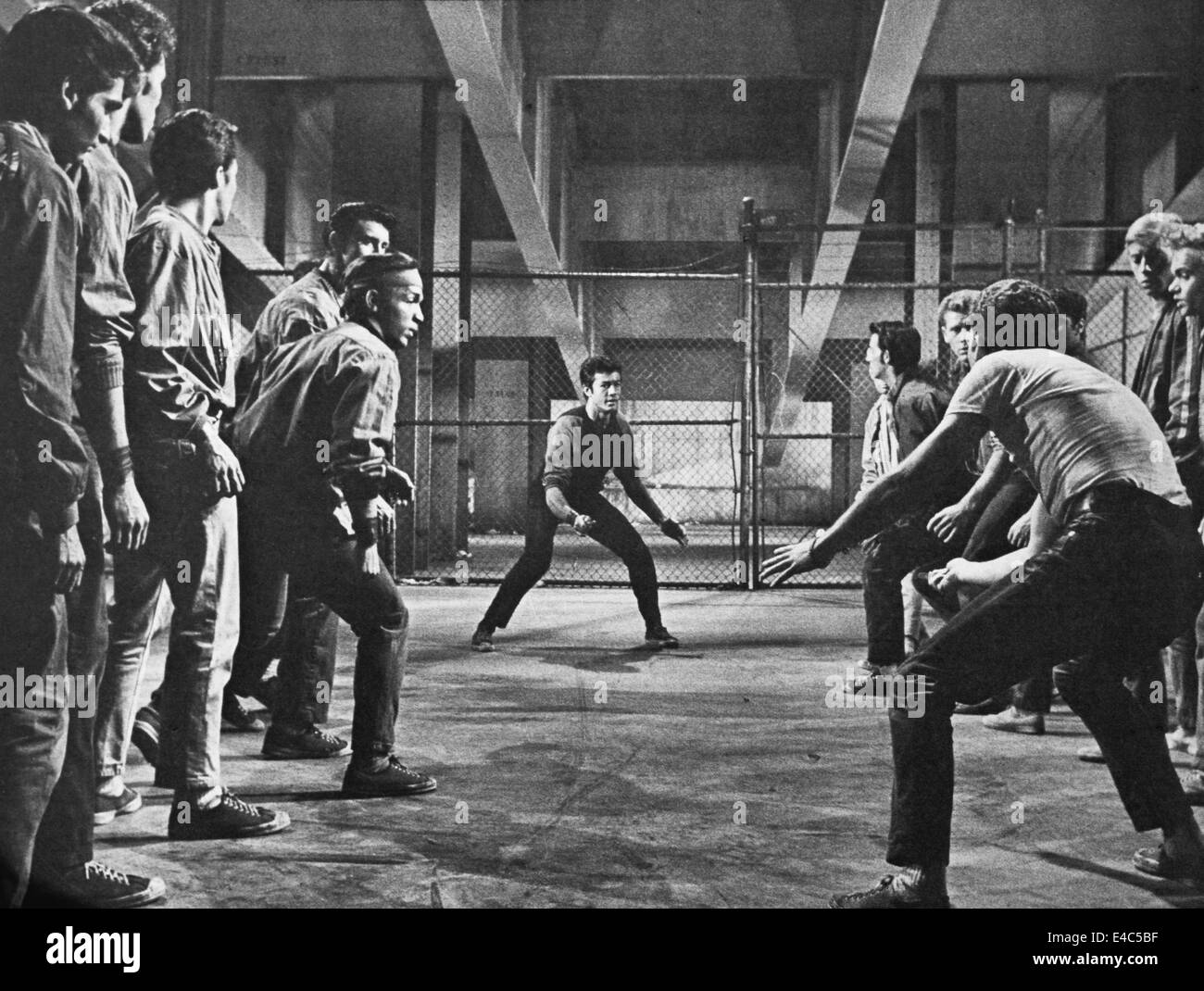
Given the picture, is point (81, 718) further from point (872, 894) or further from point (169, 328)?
point (872, 894)

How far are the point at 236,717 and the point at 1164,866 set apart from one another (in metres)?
2.86

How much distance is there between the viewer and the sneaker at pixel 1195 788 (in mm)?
3021

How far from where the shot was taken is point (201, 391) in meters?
2.62

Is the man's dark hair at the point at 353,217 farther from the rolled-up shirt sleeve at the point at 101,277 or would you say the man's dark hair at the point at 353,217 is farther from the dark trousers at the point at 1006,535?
the dark trousers at the point at 1006,535

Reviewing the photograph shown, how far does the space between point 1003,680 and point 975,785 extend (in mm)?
1128

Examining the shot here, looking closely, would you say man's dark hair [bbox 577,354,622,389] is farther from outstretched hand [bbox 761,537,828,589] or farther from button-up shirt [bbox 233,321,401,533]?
outstretched hand [bbox 761,537,828,589]

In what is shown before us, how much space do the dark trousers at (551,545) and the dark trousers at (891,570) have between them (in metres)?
1.37

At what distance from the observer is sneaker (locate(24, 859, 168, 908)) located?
85.6 inches

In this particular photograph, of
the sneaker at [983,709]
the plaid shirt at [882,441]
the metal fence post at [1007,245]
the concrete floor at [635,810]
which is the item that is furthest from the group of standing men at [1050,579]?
the metal fence post at [1007,245]

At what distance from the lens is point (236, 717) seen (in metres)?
3.79

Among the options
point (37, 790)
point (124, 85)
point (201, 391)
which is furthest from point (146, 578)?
point (124, 85)

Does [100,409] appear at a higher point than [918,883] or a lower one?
higher

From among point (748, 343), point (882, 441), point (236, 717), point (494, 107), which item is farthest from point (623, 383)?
point (236, 717)
